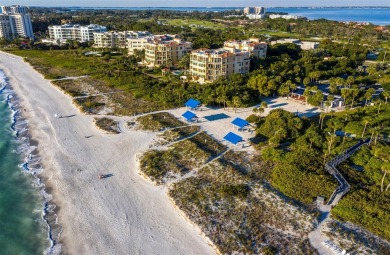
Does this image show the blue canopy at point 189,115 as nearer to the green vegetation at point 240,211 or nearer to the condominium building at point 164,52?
the green vegetation at point 240,211

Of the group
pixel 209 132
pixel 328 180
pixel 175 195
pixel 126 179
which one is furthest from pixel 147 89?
pixel 328 180

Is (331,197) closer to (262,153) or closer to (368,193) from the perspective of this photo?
(368,193)

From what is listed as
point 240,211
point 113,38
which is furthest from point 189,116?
point 113,38

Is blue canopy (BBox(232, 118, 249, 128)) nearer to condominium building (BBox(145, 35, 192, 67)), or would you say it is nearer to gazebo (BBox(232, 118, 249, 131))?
gazebo (BBox(232, 118, 249, 131))

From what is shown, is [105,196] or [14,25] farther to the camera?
[14,25]

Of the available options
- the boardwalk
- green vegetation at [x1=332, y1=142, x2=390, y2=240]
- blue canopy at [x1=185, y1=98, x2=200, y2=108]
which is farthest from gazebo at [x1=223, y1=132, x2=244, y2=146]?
blue canopy at [x1=185, y1=98, x2=200, y2=108]

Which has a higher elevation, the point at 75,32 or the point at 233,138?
the point at 75,32

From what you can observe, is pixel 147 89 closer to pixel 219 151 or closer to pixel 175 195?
pixel 219 151

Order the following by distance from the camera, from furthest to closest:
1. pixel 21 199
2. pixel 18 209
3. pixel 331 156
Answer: pixel 331 156 < pixel 21 199 < pixel 18 209
